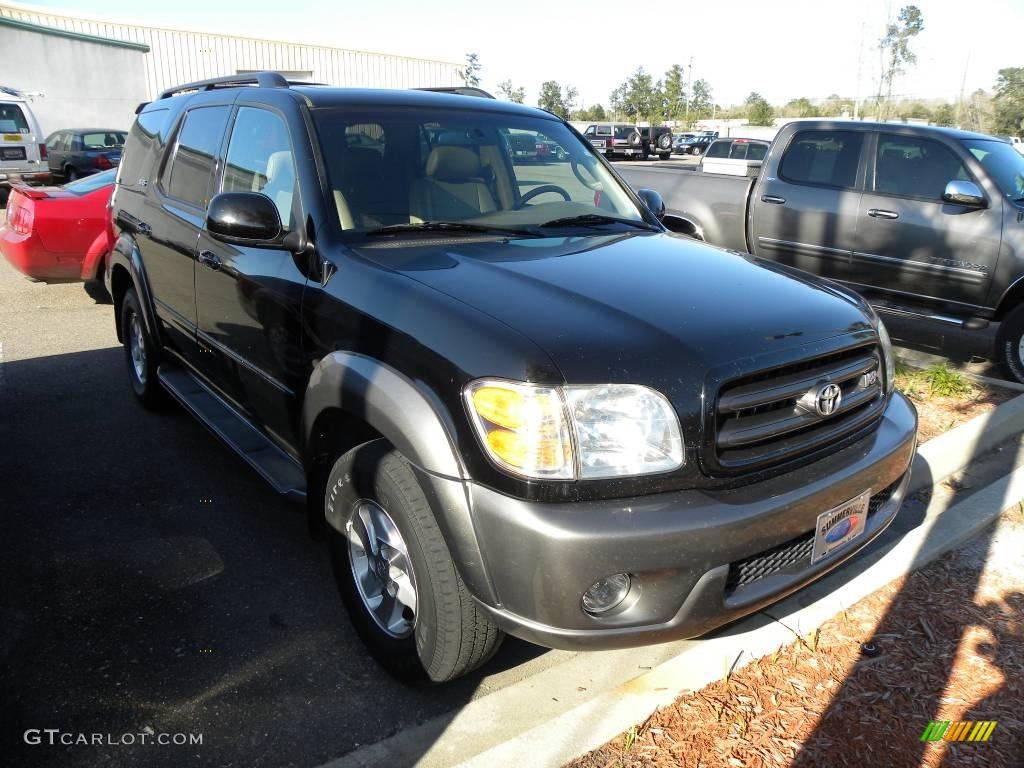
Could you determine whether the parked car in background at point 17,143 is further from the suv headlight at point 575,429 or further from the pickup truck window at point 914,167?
the suv headlight at point 575,429

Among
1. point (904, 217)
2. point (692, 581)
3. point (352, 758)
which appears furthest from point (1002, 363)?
point (352, 758)

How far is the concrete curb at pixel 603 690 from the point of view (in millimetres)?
2424

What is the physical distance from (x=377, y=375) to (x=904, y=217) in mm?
5714

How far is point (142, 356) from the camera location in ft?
17.3

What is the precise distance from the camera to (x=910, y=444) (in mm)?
2881

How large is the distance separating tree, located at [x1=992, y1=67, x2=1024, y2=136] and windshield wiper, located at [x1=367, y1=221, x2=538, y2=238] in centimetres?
4515

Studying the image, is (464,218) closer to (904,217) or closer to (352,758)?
(352,758)

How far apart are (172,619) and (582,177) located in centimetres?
263

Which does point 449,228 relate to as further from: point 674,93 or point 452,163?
point 674,93

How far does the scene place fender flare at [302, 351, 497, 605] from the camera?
7.29ft

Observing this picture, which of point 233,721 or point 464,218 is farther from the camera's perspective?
point 464,218

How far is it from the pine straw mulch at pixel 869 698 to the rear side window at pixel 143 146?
13.4 feet

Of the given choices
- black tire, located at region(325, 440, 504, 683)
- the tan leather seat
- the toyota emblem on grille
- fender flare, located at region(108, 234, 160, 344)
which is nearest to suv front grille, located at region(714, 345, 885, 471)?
the toyota emblem on grille

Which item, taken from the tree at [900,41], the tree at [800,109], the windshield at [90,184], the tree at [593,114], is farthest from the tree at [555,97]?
the windshield at [90,184]
